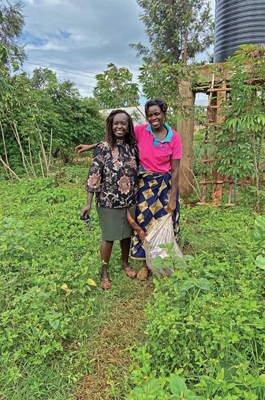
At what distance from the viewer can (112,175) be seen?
7.60 ft

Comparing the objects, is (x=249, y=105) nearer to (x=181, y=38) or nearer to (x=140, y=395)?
(x=140, y=395)

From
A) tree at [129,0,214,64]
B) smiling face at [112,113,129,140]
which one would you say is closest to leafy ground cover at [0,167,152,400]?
smiling face at [112,113,129,140]

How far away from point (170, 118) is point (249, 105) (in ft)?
4.32

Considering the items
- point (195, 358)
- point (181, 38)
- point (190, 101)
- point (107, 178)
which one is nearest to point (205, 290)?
point (195, 358)

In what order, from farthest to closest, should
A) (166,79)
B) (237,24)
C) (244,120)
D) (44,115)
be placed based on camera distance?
(44,115), (237,24), (166,79), (244,120)

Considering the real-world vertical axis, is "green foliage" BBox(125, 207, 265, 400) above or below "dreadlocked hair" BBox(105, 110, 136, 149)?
below

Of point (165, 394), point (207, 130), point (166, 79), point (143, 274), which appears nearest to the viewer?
point (165, 394)

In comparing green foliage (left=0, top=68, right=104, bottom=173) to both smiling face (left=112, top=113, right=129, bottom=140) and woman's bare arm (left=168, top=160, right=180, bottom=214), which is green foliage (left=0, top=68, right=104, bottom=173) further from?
woman's bare arm (left=168, top=160, right=180, bottom=214)

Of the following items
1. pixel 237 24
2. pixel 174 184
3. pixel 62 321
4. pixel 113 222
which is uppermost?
pixel 237 24

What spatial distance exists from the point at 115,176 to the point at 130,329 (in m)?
1.24

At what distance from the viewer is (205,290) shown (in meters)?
1.91

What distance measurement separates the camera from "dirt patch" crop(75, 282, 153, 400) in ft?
5.28

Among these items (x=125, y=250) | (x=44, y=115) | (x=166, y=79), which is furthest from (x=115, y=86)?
(x=44, y=115)

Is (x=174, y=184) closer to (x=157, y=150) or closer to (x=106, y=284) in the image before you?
(x=157, y=150)
